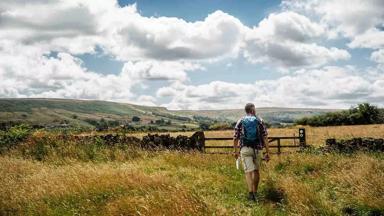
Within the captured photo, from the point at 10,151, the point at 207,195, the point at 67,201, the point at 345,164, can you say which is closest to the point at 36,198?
the point at 67,201

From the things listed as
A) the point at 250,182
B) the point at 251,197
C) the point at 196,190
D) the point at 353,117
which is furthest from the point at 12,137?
the point at 353,117

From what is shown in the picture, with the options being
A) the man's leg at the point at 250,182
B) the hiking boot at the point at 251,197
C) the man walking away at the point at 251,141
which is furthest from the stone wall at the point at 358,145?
the hiking boot at the point at 251,197

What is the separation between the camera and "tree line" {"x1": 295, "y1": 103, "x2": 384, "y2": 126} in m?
76.9

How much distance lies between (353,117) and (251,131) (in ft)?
240

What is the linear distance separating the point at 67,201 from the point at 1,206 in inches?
71.4

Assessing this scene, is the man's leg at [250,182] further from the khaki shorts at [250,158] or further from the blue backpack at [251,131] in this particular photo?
the blue backpack at [251,131]

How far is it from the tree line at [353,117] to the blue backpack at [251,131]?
233ft

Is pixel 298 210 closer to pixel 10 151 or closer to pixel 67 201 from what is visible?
pixel 67 201

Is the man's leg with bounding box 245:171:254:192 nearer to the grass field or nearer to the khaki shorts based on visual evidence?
the khaki shorts

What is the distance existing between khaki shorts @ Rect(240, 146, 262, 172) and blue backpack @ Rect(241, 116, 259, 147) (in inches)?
6.3

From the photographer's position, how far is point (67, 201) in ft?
34.5

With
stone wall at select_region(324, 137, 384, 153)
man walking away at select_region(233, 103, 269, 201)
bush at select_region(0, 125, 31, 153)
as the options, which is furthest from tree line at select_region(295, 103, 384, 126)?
man walking away at select_region(233, 103, 269, 201)

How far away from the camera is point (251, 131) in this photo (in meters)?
11.3

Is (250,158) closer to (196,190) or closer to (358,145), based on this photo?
(196,190)
